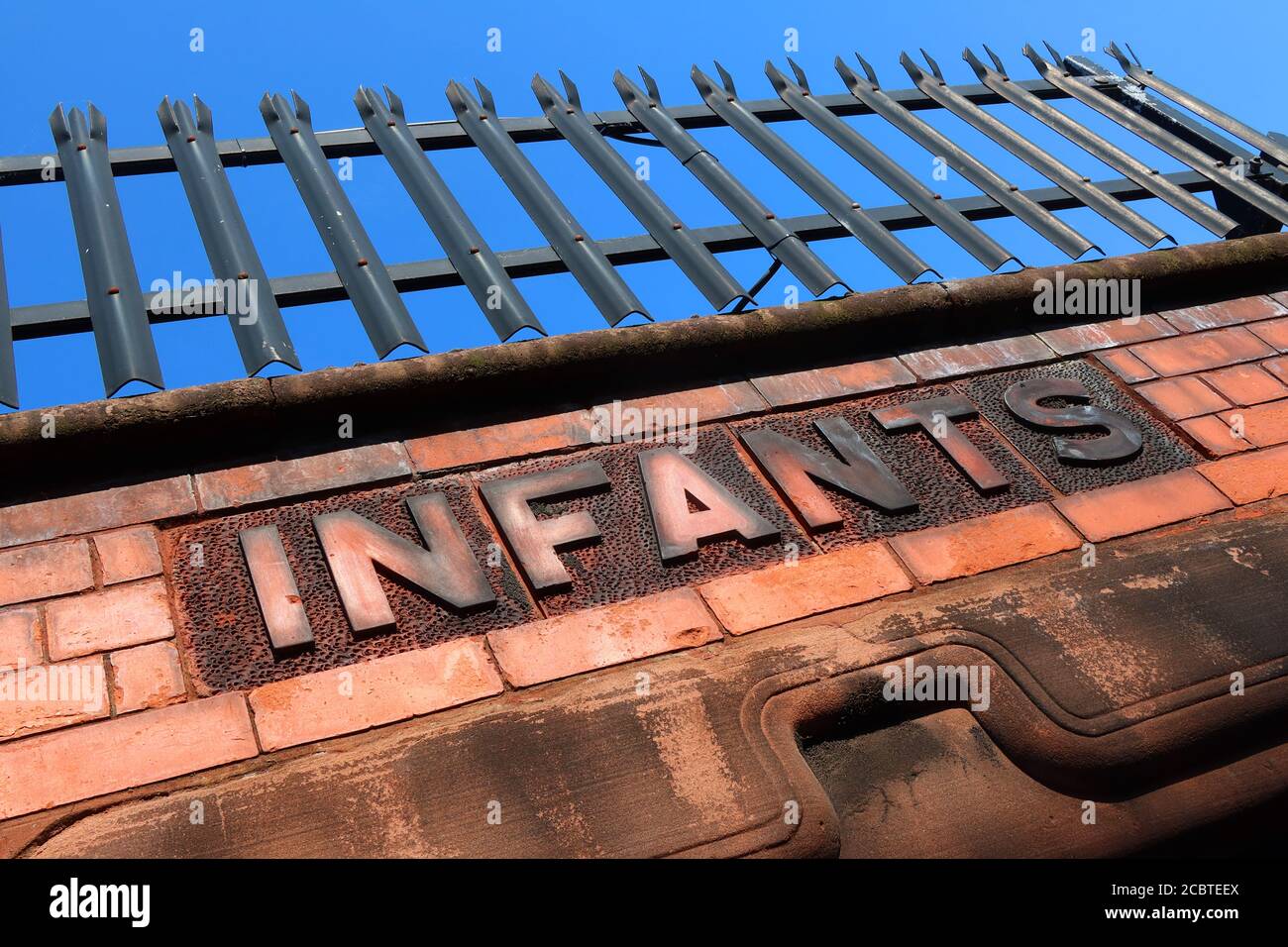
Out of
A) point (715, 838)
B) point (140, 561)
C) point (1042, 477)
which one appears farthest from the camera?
point (1042, 477)

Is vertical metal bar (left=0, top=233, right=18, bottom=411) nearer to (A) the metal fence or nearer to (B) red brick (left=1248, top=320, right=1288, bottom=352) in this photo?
(A) the metal fence

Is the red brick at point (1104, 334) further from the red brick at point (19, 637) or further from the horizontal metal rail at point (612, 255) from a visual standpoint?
the red brick at point (19, 637)

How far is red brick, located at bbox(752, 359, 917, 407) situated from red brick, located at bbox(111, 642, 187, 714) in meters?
1.77

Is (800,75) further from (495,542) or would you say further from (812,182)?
(495,542)

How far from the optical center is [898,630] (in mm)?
2725

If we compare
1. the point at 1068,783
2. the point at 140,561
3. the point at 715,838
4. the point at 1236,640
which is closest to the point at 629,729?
the point at 715,838

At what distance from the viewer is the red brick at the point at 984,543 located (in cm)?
297

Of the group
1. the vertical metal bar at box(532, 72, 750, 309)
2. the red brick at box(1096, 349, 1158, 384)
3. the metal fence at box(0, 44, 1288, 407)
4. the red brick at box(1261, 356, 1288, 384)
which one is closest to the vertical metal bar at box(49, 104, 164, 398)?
the metal fence at box(0, 44, 1288, 407)

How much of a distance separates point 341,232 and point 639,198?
116 cm

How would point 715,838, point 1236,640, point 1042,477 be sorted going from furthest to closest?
point 1042,477
point 1236,640
point 715,838

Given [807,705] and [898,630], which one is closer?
[807,705]

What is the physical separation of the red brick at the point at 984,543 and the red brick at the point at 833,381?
592 millimetres
